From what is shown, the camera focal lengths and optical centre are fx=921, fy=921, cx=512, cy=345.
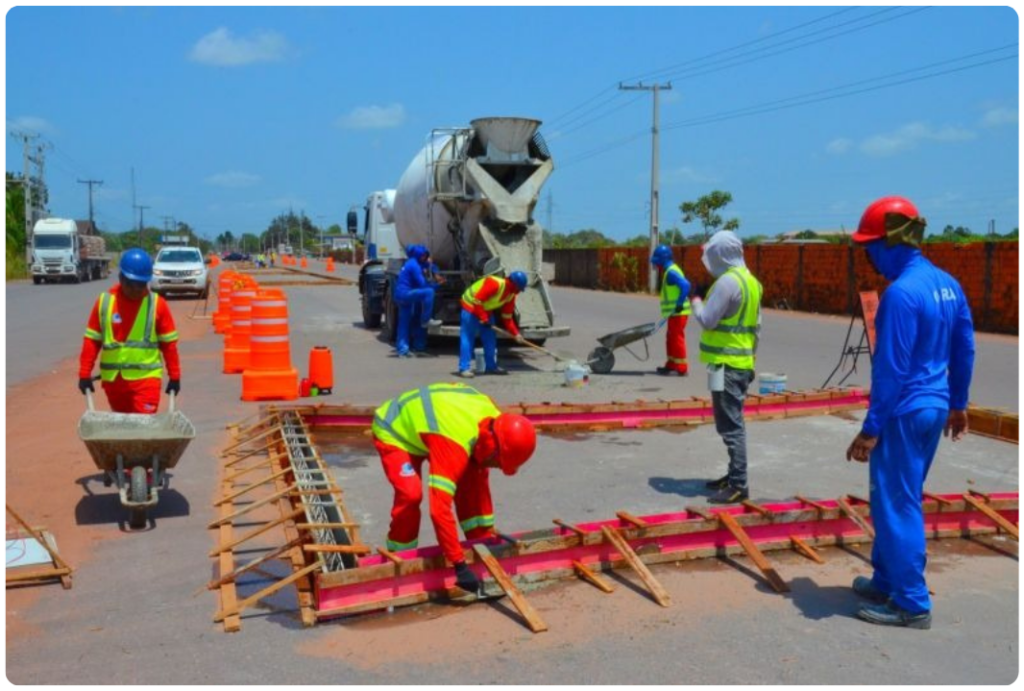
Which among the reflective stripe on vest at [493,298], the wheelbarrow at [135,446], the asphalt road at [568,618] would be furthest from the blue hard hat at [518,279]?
the wheelbarrow at [135,446]

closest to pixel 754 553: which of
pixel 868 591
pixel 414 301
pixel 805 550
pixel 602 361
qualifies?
pixel 805 550

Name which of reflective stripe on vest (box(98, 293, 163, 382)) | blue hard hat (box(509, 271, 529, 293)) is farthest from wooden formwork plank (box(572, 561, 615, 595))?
blue hard hat (box(509, 271, 529, 293))

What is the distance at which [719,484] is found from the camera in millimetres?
7414

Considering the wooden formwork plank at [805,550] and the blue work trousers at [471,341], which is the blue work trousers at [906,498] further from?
the blue work trousers at [471,341]

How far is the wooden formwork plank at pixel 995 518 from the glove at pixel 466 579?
11.5ft

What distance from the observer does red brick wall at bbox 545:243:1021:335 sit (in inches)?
867

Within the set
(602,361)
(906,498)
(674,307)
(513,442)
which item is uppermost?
(674,307)

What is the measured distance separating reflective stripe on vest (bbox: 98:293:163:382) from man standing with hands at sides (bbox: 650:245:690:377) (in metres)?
7.80

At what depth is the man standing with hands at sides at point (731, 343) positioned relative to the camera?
709cm

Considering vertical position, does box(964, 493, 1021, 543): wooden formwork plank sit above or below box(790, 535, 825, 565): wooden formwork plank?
above

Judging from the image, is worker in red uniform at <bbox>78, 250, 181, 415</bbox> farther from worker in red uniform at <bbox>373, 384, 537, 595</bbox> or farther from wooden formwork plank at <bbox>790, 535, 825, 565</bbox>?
wooden formwork plank at <bbox>790, 535, 825, 565</bbox>

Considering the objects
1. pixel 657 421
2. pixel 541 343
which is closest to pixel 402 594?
pixel 657 421

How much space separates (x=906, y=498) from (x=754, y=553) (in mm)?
1061

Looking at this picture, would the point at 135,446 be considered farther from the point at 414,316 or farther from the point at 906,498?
the point at 414,316
